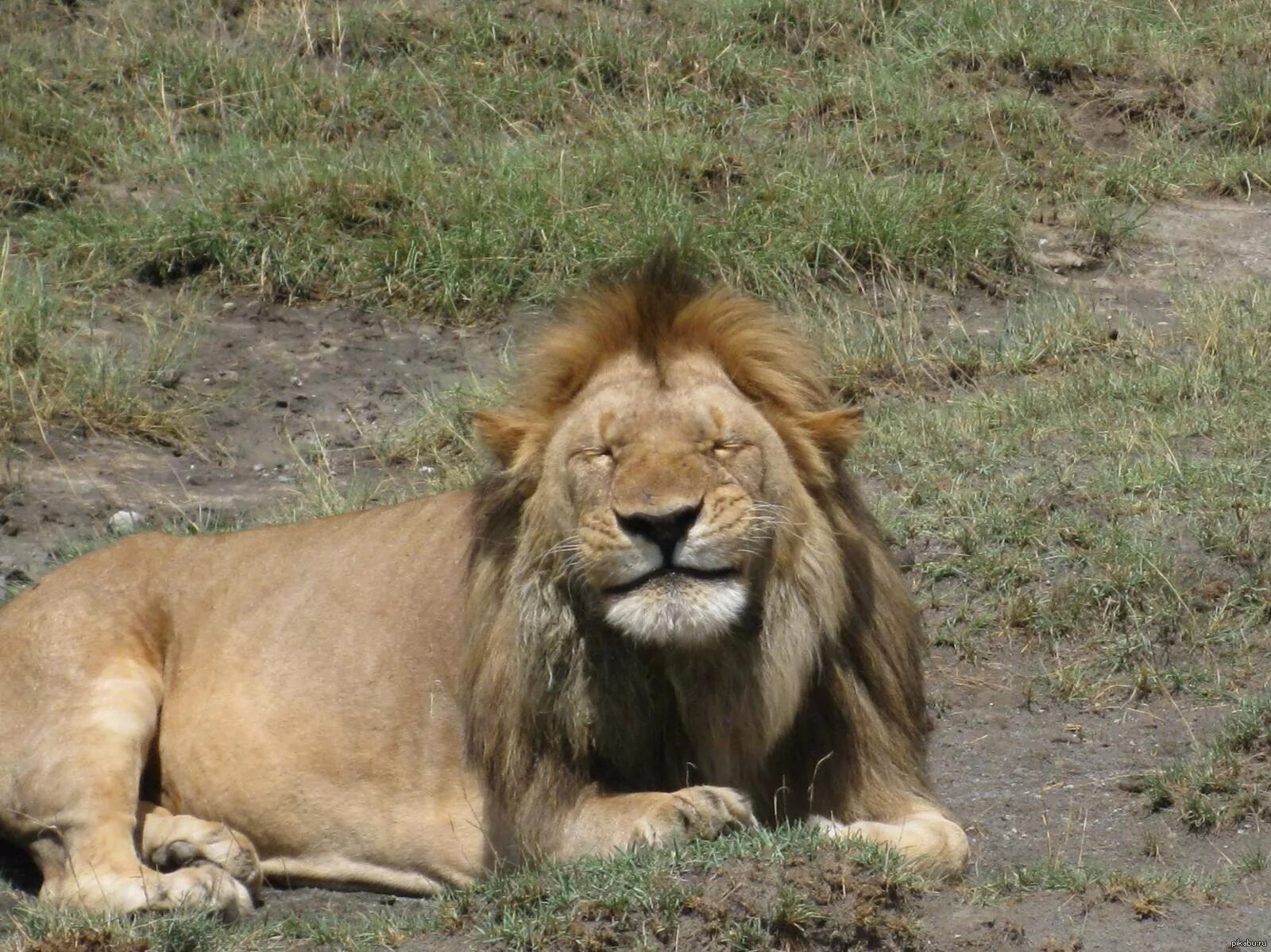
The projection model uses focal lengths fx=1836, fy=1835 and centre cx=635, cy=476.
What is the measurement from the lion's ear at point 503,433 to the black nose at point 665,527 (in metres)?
0.52

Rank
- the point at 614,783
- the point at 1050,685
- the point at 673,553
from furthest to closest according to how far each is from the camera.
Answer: the point at 1050,685, the point at 614,783, the point at 673,553

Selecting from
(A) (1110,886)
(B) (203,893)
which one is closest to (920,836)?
(A) (1110,886)

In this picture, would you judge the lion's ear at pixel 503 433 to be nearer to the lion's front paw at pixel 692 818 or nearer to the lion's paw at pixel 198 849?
the lion's front paw at pixel 692 818

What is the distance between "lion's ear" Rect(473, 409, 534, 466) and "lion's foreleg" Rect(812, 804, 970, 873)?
1.00m

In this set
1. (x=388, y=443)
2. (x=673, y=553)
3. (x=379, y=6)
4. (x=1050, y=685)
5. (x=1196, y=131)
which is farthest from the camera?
(x=379, y=6)

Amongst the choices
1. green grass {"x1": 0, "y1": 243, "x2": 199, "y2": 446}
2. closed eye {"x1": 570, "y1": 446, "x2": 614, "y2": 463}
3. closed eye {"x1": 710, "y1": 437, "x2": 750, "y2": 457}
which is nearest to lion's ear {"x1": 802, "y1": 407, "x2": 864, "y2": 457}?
closed eye {"x1": 710, "y1": 437, "x2": 750, "y2": 457}

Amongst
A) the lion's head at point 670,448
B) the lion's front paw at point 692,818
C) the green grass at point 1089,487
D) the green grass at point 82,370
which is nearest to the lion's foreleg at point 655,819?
the lion's front paw at point 692,818

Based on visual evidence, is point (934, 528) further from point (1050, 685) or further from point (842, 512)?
point (842, 512)

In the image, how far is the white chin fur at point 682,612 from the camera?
3.41 metres

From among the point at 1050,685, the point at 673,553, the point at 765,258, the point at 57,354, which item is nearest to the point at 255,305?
the point at 57,354

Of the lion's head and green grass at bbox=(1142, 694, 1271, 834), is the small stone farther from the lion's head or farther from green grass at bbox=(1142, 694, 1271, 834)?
green grass at bbox=(1142, 694, 1271, 834)

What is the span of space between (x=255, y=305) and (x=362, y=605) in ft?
12.0

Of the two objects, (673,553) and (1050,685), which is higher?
(673,553)

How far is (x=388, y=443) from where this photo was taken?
6.85 metres
